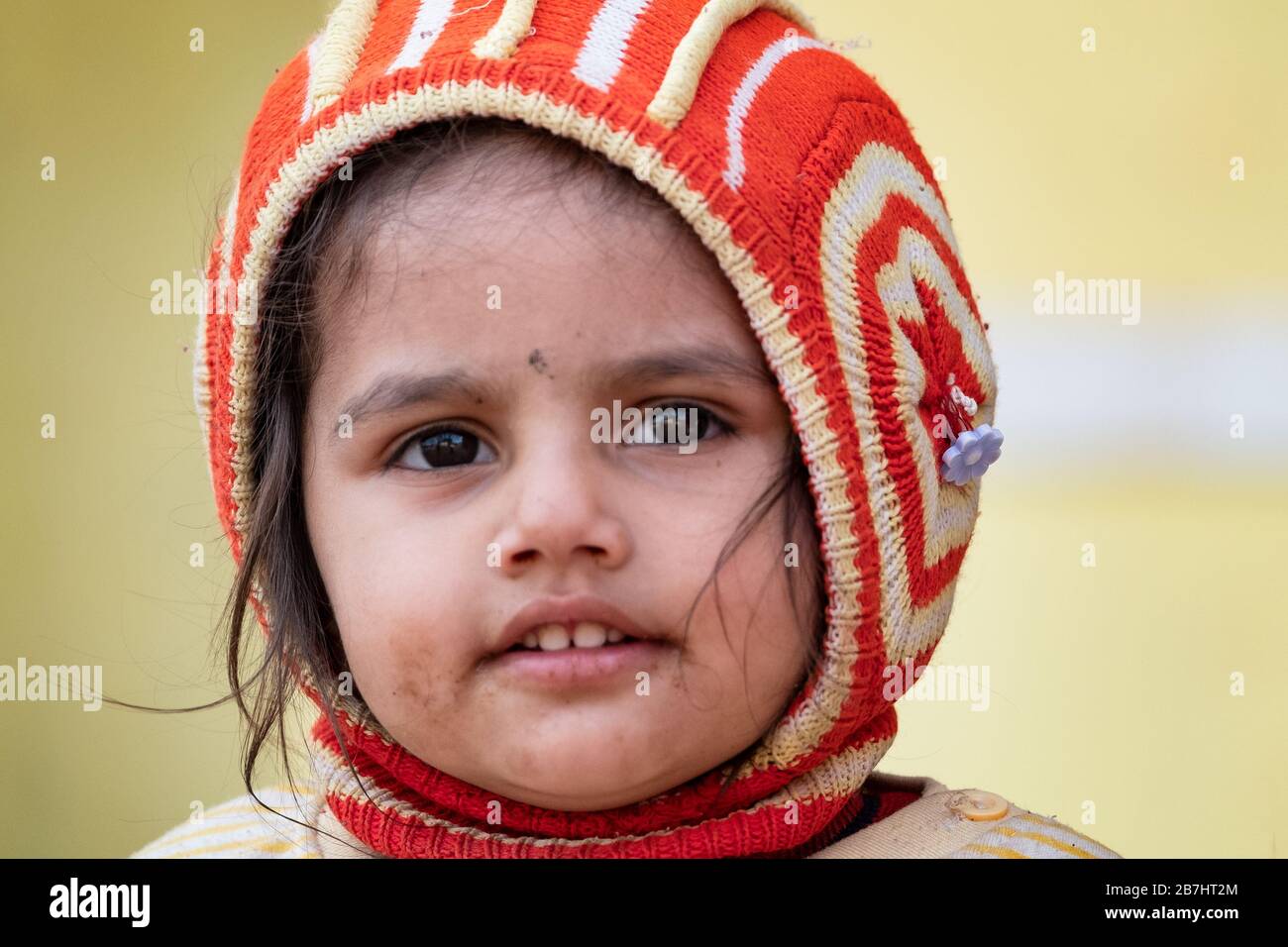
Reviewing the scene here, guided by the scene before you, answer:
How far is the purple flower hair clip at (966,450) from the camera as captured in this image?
109cm

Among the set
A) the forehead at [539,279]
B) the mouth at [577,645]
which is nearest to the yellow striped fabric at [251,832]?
the mouth at [577,645]

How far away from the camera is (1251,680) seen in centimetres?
212

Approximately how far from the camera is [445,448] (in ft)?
3.30

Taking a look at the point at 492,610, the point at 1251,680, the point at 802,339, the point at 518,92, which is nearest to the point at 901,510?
the point at 802,339

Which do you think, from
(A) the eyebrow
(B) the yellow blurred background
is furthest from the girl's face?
(B) the yellow blurred background

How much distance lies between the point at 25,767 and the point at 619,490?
1401 mm

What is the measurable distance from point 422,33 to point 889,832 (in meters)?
0.75

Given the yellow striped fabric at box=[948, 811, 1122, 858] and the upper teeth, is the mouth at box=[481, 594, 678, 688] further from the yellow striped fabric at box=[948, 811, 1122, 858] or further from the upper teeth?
the yellow striped fabric at box=[948, 811, 1122, 858]

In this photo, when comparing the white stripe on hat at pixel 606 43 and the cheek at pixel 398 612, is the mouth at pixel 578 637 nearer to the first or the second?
the cheek at pixel 398 612

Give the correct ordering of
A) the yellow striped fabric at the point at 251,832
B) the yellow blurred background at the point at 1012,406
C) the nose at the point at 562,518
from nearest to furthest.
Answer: the nose at the point at 562,518, the yellow striped fabric at the point at 251,832, the yellow blurred background at the point at 1012,406

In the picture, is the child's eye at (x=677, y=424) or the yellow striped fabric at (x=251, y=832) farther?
the yellow striped fabric at (x=251, y=832)

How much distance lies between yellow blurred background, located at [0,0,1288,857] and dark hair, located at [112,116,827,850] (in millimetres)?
792

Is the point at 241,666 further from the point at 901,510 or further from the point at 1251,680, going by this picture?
the point at 1251,680

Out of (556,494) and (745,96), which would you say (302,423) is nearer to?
(556,494)
